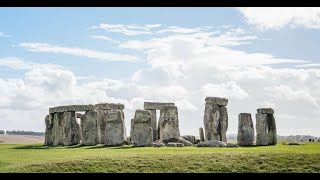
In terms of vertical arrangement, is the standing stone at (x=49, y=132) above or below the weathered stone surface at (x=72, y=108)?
below

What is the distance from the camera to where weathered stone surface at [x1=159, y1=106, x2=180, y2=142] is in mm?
27609

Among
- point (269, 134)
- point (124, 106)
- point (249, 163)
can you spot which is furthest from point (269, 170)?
point (124, 106)

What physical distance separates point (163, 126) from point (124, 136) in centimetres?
219

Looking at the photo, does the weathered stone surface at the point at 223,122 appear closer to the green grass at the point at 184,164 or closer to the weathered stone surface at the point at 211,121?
the weathered stone surface at the point at 211,121

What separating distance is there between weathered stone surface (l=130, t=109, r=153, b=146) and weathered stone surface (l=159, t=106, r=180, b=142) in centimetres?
203

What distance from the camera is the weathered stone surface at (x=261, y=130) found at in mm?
27125

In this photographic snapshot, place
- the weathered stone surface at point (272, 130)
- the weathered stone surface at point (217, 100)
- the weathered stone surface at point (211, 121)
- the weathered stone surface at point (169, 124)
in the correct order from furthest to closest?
the weathered stone surface at point (217, 100), the weathered stone surface at point (211, 121), the weathered stone surface at point (169, 124), the weathered stone surface at point (272, 130)

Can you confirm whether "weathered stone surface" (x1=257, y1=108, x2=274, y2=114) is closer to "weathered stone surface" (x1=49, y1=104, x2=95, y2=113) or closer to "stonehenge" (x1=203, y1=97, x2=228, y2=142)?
"stonehenge" (x1=203, y1=97, x2=228, y2=142)

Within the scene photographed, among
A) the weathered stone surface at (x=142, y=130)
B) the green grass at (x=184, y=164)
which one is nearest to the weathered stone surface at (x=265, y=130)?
the weathered stone surface at (x=142, y=130)

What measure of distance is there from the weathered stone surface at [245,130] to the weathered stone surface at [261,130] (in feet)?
1.26

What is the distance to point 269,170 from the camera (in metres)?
14.9
